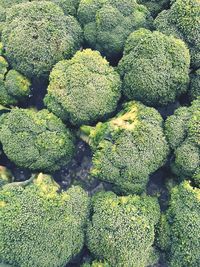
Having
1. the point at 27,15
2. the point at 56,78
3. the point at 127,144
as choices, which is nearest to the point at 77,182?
the point at 127,144

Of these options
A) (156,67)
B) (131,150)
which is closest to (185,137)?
(131,150)

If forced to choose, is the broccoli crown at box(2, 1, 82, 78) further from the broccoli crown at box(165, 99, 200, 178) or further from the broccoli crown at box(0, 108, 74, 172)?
the broccoli crown at box(165, 99, 200, 178)

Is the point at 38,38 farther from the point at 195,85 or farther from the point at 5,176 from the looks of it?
the point at 195,85

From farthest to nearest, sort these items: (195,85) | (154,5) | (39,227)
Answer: (154,5)
(195,85)
(39,227)

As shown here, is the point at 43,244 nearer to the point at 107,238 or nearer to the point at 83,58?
the point at 107,238

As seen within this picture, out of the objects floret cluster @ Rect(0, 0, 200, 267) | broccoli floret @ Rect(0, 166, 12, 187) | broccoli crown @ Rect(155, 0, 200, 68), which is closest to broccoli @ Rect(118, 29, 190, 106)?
floret cluster @ Rect(0, 0, 200, 267)

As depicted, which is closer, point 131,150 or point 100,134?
point 131,150

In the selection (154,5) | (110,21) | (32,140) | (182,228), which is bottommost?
(32,140)
